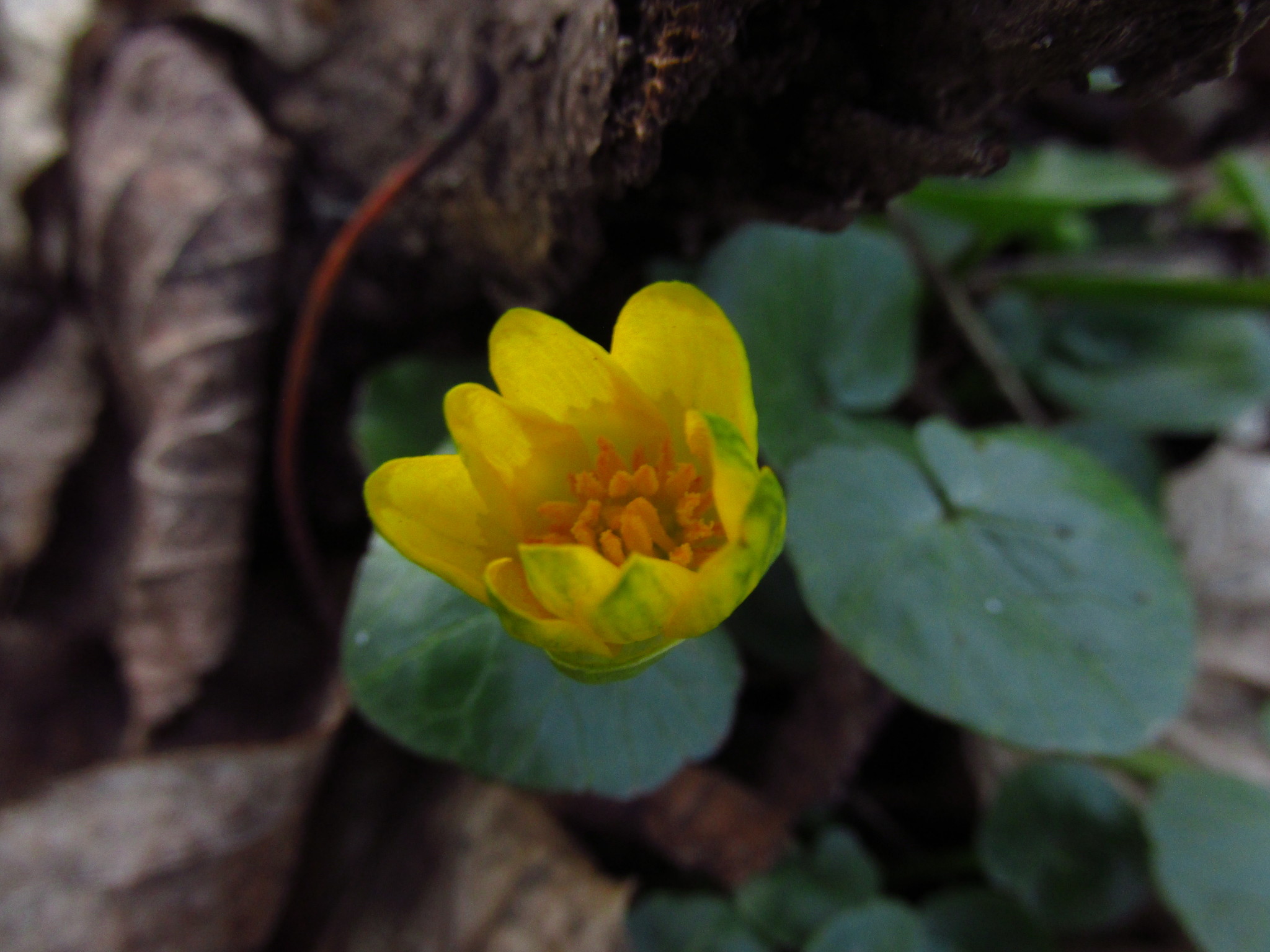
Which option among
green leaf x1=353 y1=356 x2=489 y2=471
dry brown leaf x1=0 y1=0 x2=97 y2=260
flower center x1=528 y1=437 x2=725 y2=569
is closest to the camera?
flower center x1=528 y1=437 x2=725 y2=569

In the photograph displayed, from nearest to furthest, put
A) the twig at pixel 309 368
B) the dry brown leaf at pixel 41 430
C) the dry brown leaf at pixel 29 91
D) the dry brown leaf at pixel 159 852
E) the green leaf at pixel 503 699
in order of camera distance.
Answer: the green leaf at pixel 503 699 < the dry brown leaf at pixel 159 852 < the twig at pixel 309 368 < the dry brown leaf at pixel 41 430 < the dry brown leaf at pixel 29 91

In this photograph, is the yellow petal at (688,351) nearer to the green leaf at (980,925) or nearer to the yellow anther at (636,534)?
the yellow anther at (636,534)

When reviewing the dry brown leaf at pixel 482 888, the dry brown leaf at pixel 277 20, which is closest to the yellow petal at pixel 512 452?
the dry brown leaf at pixel 482 888

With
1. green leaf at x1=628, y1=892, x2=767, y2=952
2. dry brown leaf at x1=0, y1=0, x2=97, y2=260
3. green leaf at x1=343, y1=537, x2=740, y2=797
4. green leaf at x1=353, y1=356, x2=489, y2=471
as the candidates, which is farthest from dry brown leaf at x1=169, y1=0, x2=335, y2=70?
green leaf at x1=628, y1=892, x2=767, y2=952

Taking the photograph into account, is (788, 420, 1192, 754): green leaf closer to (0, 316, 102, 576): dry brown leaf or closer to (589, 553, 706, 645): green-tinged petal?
(589, 553, 706, 645): green-tinged petal

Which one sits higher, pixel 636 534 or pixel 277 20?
pixel 277 20

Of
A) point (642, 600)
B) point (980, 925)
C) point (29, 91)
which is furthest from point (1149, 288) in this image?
point (29, 91)

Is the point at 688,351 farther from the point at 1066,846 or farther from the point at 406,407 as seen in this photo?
the point at 1066,846
